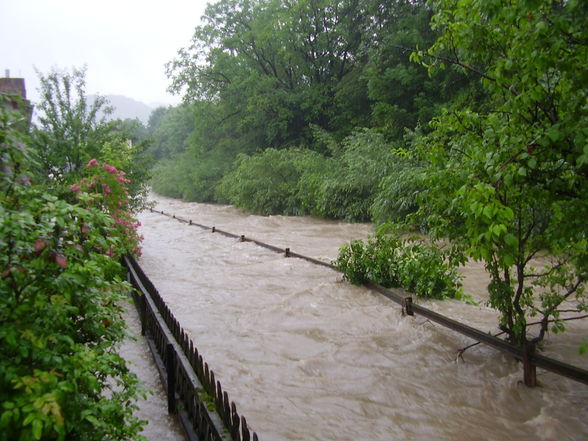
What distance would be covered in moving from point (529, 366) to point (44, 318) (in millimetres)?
4662

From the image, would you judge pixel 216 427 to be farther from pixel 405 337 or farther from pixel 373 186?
pixel 373 186

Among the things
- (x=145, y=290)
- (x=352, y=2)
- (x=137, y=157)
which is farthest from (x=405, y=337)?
(x=352, y=2)

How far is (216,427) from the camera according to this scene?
318cm

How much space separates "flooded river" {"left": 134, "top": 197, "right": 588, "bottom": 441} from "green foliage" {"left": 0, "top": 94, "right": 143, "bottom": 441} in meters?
2.32

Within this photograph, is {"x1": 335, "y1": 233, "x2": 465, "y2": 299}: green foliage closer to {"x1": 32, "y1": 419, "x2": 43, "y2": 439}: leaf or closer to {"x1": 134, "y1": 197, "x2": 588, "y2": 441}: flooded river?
{"x1": 134, "y1": 197, "x2": 588, "y2": 441}: flooded river

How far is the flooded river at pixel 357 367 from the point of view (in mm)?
4398

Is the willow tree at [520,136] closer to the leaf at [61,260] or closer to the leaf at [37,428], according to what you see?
the leaf at [61,260]

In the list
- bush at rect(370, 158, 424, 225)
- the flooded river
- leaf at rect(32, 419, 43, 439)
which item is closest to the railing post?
the flooded river

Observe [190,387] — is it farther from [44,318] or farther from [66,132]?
[66,132]

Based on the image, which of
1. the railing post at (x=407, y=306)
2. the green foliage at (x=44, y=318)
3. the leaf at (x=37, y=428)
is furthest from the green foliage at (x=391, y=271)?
the leaf at (x=37, y=428)

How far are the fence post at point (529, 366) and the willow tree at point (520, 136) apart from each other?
0.19m

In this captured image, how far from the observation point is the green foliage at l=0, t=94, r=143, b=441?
2.03 metres

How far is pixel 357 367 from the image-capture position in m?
5.66

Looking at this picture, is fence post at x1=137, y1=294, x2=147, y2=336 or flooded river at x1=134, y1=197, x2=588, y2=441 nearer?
flooded river at x1=134, y1=197, x2=588, y2=441
